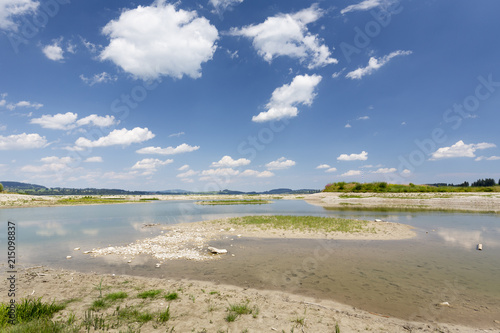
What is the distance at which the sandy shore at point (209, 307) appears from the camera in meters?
8.44

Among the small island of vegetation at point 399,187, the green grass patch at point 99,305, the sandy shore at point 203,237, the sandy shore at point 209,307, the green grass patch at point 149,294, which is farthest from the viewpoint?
the small island of vegetation at point 399,187

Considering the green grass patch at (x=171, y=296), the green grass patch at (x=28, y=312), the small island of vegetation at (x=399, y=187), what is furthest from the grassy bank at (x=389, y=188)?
the green grass patch at (x=28, y=312)

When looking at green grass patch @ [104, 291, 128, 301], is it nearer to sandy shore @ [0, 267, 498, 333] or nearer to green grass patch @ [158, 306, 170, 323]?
sandy shore @ [0, 267, 498, 333]

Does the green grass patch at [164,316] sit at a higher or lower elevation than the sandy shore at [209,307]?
higher

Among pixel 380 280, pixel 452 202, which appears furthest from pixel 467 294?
pixel 452 202

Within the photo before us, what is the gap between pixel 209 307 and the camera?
996cm

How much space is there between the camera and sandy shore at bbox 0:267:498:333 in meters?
8.44

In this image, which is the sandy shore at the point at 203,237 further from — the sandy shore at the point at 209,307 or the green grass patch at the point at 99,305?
the green grass patch at the point at 99,305

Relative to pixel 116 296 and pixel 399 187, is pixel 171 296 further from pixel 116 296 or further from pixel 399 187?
pixel 399 187

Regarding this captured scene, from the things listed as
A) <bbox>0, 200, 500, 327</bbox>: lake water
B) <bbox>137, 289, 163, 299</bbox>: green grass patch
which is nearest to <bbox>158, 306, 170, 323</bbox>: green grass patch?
<bbox>137, 289, 163, 299</bbox>: green grass patch

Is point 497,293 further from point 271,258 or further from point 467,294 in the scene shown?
point 271,258

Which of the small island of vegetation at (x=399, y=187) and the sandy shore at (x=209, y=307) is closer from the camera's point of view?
the sandy shore at (x=209, y=307)

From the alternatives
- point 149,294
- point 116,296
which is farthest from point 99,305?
point 149,294

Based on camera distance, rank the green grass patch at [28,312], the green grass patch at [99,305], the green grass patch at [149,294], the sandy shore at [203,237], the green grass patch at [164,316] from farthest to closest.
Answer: the sandy shore at [203,237] < the green grass patch at [149,294] < the green grass patch at [99,305] < the green grass patch at [164,316] < the green grass patch at [28,312]
